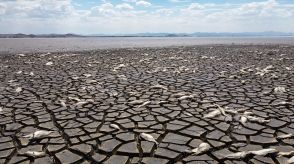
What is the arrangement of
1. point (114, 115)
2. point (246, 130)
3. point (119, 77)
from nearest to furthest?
point (246, 130) < point (114, 115) < point (119, 77)

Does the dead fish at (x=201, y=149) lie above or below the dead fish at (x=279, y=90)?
below

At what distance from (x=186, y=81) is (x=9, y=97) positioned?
179 inches

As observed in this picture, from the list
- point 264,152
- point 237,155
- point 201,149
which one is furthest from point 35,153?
point 264,152

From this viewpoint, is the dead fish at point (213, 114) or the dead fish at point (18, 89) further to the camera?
the dead fish at point (18, 89)

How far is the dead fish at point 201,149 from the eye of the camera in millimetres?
3372

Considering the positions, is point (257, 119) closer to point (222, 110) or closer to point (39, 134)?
point (222, 110)

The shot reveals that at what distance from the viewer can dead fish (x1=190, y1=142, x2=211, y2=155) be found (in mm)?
3372

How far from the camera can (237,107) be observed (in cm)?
526

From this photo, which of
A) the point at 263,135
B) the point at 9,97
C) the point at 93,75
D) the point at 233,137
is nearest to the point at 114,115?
the point at 233,137

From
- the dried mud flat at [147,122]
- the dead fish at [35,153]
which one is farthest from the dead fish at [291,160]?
the dead fish at [35,153]

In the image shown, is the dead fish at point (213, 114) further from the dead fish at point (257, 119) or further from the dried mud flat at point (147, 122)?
→ the dead fish at point (257, 119)

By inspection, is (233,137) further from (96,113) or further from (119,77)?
(119,77)

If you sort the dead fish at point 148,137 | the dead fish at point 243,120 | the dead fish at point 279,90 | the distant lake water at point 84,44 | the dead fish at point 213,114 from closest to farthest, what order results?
1. the dead fish at point 148,137
2. the dead fish at point 243,120
3. the dead fish at point 213,114
4. the dead fish at point 279,90
5. the distant lake water at point 84,44

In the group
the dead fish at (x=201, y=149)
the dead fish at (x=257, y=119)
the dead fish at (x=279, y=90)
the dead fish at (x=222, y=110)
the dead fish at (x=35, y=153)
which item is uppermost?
the dead fish at (x=279, y=90)
